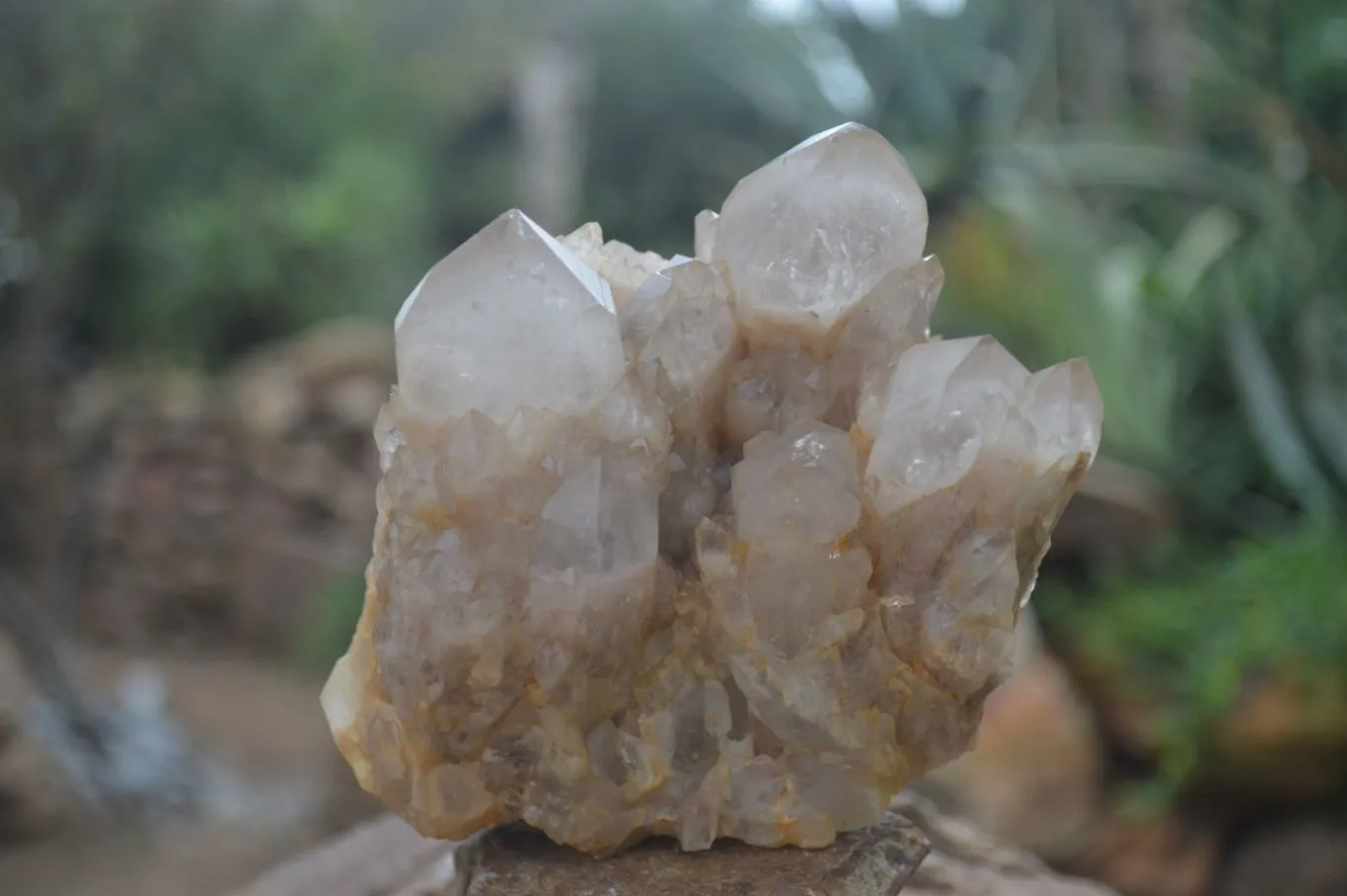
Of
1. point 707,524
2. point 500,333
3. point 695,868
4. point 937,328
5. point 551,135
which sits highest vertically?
point 500,333

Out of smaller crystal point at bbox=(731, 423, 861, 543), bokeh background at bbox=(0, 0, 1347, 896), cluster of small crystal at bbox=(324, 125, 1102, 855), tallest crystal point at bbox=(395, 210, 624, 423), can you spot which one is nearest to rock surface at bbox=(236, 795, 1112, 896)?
cluster of small crystal at bbox=(324, 125, 1102, 855)

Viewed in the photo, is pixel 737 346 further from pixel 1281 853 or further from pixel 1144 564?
pixel 1144 564

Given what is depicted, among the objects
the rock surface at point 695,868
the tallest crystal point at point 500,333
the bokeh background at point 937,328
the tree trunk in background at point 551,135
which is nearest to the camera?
the tallest crystal point at point 500,333

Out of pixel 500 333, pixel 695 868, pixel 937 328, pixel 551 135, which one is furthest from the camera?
pixel 551 135

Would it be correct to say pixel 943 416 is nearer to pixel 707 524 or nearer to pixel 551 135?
pixel 707 524

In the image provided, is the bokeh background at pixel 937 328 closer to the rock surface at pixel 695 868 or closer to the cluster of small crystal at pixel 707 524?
the rock surface at pixel 695 868

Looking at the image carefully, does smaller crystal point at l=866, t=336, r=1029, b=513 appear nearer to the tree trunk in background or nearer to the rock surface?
the rock surface

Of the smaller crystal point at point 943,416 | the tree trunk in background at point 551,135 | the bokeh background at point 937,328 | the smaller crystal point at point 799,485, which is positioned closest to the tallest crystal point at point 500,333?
the smaller crystal point at point 799,485

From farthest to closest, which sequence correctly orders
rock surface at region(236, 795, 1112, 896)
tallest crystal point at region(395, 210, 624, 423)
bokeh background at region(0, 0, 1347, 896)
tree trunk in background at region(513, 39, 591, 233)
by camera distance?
tree trunk in background at region(513, 39, 591, 233) < bokeh background at region(0, 0, 1347, 896) < rock surface at region(236, 795, 1112, 896) < tallest crystal point at region(395, 210, 624, 423)

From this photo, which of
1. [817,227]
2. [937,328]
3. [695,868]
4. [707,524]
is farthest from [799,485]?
[937,328]
